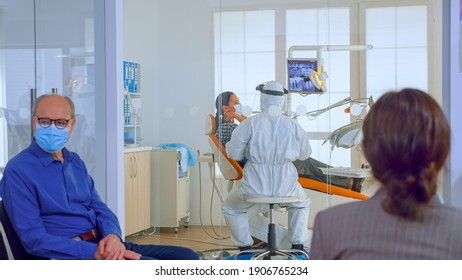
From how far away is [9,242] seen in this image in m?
2.27

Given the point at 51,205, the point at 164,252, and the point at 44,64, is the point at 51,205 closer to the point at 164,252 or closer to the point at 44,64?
the point at 164,252

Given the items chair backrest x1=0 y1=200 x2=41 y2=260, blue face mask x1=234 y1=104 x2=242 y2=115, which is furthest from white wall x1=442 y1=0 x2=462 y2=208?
chair backrest x1=0 y1=200 x2=41 y2=260

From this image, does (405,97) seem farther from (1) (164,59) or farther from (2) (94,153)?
(1) (164,59)

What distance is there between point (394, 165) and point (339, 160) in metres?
3.32

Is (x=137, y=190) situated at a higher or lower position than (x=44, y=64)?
lower

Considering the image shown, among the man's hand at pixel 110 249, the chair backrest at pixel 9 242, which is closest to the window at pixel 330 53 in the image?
the man's hand at pixel 110 249

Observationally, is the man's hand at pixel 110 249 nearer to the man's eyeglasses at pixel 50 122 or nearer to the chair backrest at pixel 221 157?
the man's eyeglasses at pixel 50 122

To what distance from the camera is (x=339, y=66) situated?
4559 mm

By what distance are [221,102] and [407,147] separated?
11.3 feet

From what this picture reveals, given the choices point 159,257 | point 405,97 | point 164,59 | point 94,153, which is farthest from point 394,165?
point 164,59

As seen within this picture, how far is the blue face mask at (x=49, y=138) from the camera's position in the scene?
250 cm

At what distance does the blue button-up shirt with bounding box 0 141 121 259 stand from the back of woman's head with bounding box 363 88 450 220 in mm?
1425

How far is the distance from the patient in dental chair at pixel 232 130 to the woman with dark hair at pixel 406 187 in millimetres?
3170

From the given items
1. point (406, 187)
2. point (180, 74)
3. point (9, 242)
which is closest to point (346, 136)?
point (180, 74)
